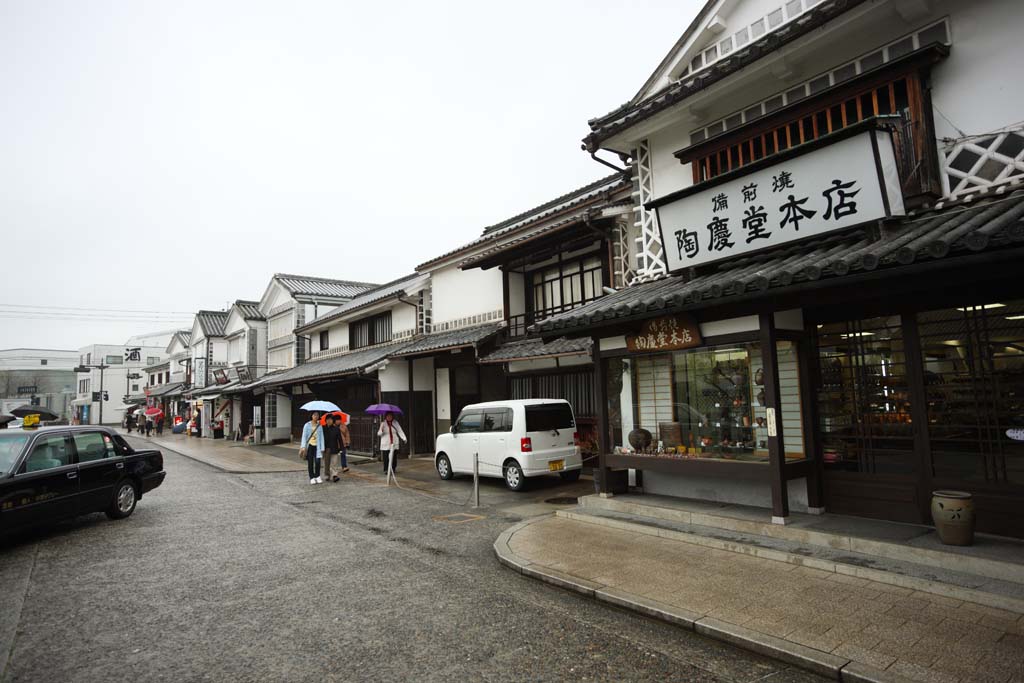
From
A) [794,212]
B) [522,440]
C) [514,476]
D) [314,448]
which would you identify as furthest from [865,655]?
[314,448]

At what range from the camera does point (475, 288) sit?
18.0 meters

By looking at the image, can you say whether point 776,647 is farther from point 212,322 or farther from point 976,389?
point 212,322

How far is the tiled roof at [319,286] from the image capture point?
2998 centimetres

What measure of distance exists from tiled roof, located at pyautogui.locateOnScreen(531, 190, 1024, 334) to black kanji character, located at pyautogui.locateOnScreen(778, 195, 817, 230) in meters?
0.36

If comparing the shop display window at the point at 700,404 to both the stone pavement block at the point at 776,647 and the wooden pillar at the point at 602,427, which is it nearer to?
the wooden pillar at the point at 602,427

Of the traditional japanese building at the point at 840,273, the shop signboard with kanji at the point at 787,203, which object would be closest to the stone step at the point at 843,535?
the traditional japanese building at the point at 840,273

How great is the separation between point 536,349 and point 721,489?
6.63 m

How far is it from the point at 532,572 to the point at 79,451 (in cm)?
792

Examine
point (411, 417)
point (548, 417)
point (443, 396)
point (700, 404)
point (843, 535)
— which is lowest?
point (843, 535)

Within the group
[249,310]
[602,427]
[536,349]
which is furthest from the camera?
[249,310]

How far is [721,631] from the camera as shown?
452cm

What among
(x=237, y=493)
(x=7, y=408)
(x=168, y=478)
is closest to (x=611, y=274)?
(x=237, y=493)

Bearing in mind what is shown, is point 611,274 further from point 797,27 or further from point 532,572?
point 532,572

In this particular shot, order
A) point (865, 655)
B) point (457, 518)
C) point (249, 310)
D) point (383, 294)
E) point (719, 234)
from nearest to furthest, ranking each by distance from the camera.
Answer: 1. point (865, 655)
2. point (719, 234)
3. point (457, 518)
4. point (383, 294)
5. point (249, 310)
